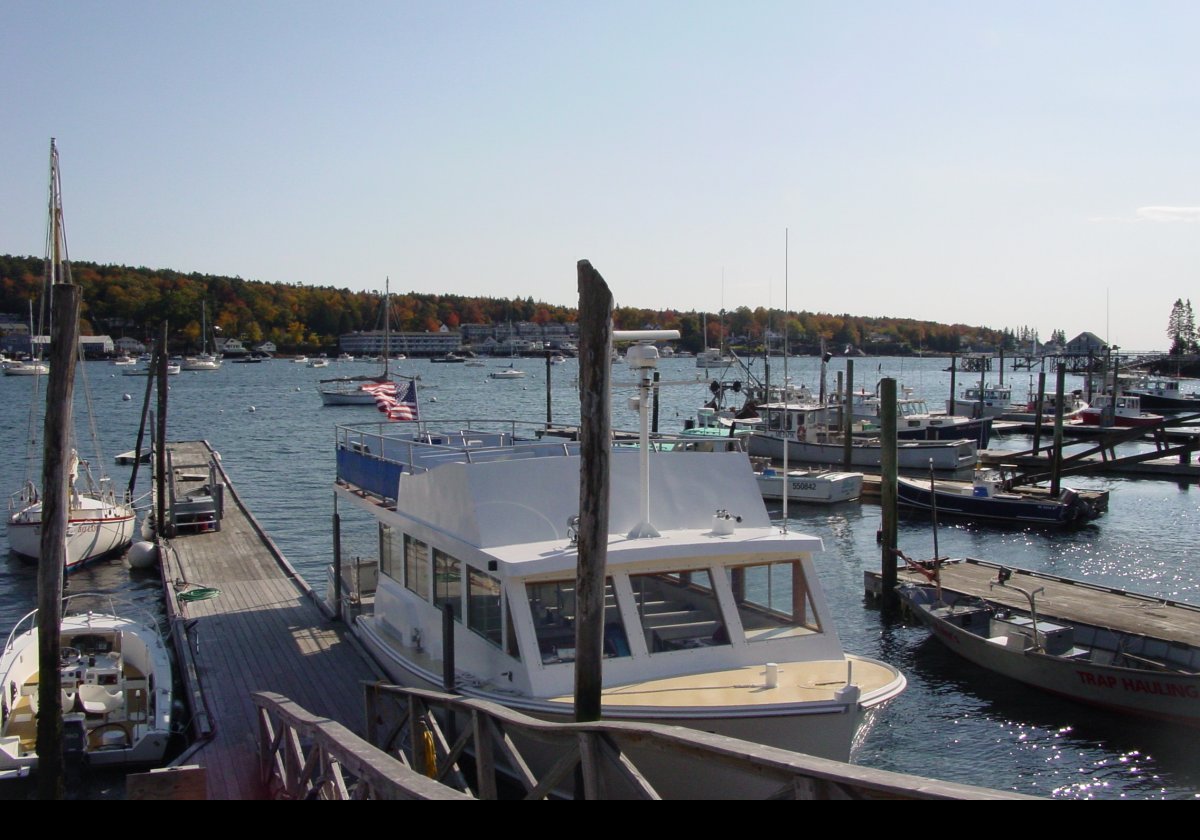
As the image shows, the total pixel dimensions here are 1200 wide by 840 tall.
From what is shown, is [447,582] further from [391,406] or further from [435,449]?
[391,406]

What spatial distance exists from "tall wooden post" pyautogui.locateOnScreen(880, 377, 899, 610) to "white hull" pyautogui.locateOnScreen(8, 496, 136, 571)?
21951 millimetres

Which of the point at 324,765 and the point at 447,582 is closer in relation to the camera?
the point at 324,765

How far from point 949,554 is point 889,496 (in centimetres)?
771

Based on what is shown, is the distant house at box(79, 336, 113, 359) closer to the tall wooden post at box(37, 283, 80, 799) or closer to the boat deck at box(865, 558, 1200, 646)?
the boat deck at box(865, 558, 1200, 646)

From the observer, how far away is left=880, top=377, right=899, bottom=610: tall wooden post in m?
25.6

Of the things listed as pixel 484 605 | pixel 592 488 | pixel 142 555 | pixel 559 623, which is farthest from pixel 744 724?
pixel 142 555

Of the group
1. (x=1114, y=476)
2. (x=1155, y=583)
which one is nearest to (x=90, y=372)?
(x=1114, y=476)

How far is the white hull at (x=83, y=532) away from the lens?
2917 centimetres

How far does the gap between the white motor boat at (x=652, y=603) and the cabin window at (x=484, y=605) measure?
0.07ft

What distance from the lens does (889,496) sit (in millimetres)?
27562

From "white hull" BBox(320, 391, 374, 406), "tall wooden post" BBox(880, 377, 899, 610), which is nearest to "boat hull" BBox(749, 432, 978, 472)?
"tall wooden post" BBox(880, 377, 899, 610)

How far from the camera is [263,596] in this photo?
20.5 m

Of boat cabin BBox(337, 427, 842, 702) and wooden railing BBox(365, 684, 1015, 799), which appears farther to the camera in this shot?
boat cabin BBox(337, 427, 842, 702)

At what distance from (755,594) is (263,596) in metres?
12.3
